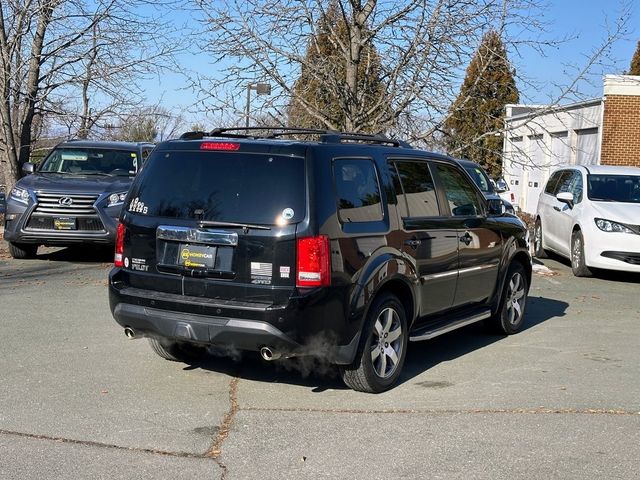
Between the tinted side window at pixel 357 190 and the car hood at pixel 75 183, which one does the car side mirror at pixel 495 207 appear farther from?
the car hood at pixel 75 183

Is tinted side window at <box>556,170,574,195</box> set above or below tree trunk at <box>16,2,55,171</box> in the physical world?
below

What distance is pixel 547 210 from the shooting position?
15.0 meters

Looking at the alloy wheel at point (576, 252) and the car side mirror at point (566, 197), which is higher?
the car side mirror at point (566, 197)

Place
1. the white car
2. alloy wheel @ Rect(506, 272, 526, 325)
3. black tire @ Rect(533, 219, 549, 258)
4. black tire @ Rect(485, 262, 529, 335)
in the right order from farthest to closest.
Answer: black tire @ Rect(533, 219, 549, 258) < the white car < alloy wheel @ Rect(506, 272, 526, 325) < black tire @ Rect(485, 262, 529, 335)

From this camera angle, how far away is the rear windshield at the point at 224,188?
5707 millimetres

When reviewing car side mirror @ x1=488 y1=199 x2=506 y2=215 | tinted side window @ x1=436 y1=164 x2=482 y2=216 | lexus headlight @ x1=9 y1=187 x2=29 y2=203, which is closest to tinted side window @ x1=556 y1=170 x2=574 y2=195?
car side mirror @ x1=488 y1=199 x2=506 y2=215

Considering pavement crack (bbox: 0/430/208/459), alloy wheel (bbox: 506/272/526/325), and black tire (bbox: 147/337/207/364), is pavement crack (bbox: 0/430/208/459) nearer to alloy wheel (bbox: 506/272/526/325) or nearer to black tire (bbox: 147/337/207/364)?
black tire (bbox: 147/337/207/364)

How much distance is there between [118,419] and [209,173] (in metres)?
1.79

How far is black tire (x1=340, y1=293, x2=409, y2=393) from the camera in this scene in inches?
237

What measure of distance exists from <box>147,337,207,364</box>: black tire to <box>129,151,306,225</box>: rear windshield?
122 cm

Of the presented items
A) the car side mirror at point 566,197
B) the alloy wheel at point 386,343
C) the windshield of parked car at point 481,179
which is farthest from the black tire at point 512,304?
the windshield of parked car at point 481,179

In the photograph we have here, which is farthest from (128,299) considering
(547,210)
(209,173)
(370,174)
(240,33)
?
(547,210)

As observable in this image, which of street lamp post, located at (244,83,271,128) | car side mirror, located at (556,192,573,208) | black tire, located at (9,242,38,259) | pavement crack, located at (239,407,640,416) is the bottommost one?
pavement crack, located at (239,407,640,416)

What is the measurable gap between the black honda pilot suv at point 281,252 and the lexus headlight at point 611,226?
20.4 ft
